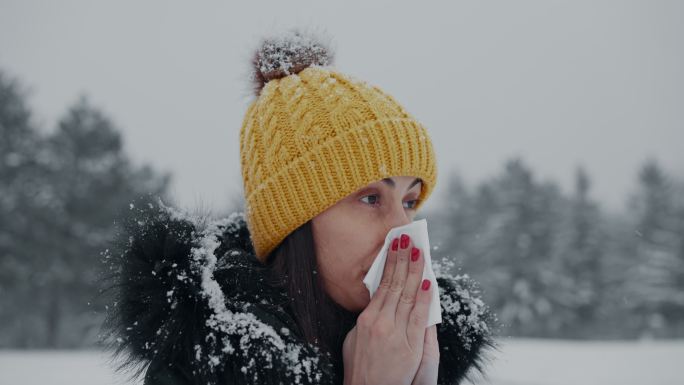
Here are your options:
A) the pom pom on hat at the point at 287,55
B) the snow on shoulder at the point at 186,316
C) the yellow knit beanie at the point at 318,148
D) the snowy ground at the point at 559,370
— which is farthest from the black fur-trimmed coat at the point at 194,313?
the snowy ground at the point at 559,370

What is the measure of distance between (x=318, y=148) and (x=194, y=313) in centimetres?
81

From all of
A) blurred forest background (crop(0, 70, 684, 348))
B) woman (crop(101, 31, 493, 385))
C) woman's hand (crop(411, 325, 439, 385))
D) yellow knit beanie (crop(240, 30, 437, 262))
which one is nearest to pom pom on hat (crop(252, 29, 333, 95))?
woman (crop(101, 31, 493, 385))

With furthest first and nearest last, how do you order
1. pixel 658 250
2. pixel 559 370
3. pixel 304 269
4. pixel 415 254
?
1. pixel 658 250
2. pixel 559 370
3. pixel 304 269
4. pixel 415 254

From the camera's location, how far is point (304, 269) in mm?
2074

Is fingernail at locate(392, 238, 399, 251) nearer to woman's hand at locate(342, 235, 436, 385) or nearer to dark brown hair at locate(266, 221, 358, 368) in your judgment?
woman's hand at locate(342, 235, 436, 385)

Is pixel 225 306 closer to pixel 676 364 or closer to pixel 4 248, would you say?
pixel 676 364

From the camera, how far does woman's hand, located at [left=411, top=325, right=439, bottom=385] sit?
74.2 inches

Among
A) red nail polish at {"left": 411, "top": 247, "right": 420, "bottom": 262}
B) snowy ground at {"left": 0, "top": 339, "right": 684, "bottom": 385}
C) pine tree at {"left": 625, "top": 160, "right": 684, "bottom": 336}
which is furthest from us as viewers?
pine tree at {"left": 625, "top": 160, "right": 684, "bottom": 336}

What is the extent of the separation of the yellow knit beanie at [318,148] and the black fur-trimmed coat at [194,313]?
27 centimetres

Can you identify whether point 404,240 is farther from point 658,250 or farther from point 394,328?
point 658,250

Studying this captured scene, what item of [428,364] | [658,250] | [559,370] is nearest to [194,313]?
[428,364]

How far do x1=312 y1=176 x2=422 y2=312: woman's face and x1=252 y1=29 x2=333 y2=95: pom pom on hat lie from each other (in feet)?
2.66

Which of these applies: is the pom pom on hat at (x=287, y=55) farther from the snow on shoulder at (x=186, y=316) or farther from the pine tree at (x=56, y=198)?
the pine tree at (x=56, y=198)

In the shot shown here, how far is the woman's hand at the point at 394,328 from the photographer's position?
173 cm
